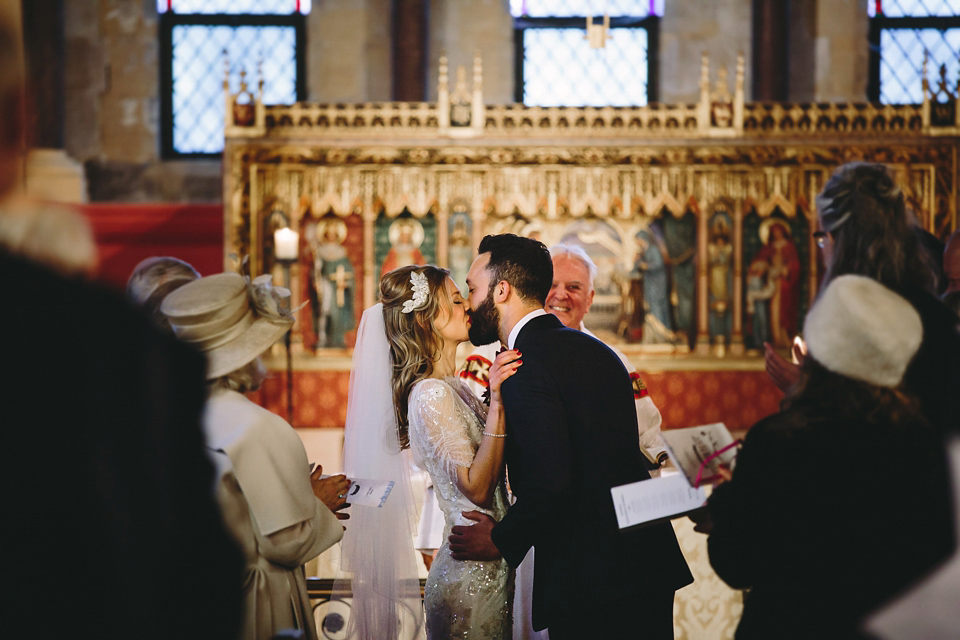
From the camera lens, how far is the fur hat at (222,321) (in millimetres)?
2076

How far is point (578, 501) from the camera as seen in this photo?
2336 mm

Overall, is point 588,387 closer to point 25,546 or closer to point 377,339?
point 377,339

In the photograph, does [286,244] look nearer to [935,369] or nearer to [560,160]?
[560,160]

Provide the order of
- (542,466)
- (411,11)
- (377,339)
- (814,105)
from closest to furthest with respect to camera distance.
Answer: (542,466) → (377,339) → (814,105) → (411,11)

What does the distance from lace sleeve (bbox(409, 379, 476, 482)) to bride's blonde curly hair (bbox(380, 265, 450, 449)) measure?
0.63 feet

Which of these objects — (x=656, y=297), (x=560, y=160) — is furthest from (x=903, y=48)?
(x=560, y=160)

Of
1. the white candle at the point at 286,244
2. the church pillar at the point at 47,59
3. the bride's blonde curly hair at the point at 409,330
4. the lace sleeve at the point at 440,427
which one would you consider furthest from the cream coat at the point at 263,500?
the church pillar at the point at 47,59

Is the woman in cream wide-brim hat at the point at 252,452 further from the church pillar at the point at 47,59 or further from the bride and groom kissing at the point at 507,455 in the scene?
the church pillar at the point at 47,59

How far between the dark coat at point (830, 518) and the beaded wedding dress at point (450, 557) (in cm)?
99

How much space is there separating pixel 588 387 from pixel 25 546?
5.51 feet

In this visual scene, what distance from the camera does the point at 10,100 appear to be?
68 cm

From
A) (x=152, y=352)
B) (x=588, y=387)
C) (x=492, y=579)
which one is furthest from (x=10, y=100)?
(x=492, y=579)

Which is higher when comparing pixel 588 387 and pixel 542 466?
pixel 588 387

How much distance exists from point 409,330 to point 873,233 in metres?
1.53
